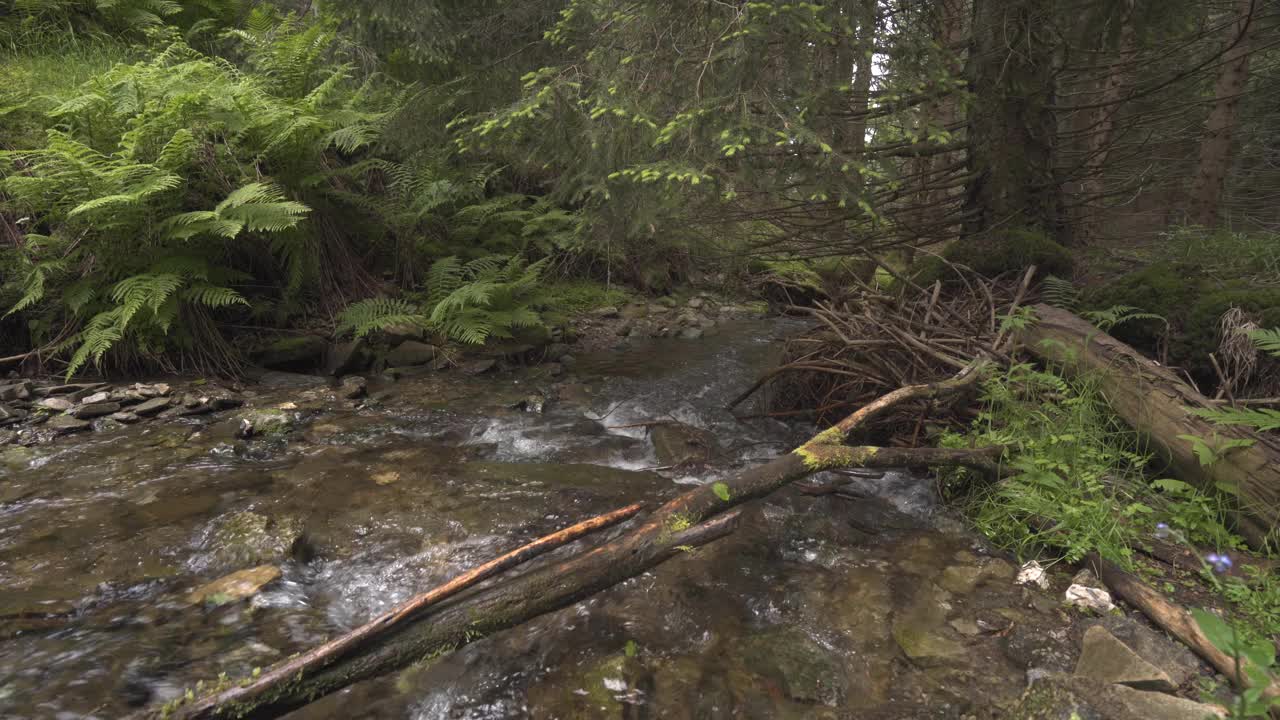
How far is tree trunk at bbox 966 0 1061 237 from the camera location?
17.6 feet

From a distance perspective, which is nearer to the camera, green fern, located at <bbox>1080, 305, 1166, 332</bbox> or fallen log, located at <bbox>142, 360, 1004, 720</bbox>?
fallen log, located at <bbox>142, 360, 1004, 720</bbox>

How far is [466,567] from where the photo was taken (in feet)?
11.1

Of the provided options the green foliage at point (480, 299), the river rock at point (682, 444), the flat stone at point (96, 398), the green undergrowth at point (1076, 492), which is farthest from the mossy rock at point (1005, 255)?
the flat stone at point (96, 398)

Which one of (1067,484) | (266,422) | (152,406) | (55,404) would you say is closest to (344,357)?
(266,422)

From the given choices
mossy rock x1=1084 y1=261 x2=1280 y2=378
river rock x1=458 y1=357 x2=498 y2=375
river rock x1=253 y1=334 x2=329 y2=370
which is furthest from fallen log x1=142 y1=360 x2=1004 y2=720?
river rock x1=253 y1=334 x2=329 y2=370

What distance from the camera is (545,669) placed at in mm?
2605

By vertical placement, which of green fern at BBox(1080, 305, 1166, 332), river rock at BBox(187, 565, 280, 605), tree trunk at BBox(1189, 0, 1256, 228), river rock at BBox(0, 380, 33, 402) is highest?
tree trunk at BBox(1189, 0, 1256, 228)

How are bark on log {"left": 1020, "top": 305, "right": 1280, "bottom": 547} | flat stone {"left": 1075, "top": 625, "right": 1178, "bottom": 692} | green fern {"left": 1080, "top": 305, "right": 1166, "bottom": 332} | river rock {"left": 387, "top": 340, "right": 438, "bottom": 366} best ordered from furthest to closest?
river rock {"left": 387, "top": 340, "right": 438, "bottom": 366}, green fern {"left": 1080, "top": 305, "right": 1166, "bottom": 332}, bark on log {"left": 1020, "top": 305, "right": 1280, "bottom": 547}, flat stone {"left": 1075, "top": 625, "right": 1178, "bottom": 692}

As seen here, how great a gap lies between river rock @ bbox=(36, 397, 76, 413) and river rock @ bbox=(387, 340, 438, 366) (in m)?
2.74

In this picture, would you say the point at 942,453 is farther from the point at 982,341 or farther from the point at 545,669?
the point at 545,669

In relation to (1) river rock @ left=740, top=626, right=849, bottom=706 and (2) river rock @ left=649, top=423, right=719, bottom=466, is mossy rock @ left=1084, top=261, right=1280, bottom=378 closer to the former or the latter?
(2) river rock @ left=649, top=423, right=719, bottom=466

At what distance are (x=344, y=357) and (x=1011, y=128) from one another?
23.6ft

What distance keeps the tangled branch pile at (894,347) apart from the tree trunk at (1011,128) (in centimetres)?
90

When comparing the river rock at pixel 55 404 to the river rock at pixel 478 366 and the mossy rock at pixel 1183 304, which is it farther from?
the mossy rock at pixel 1183 304
